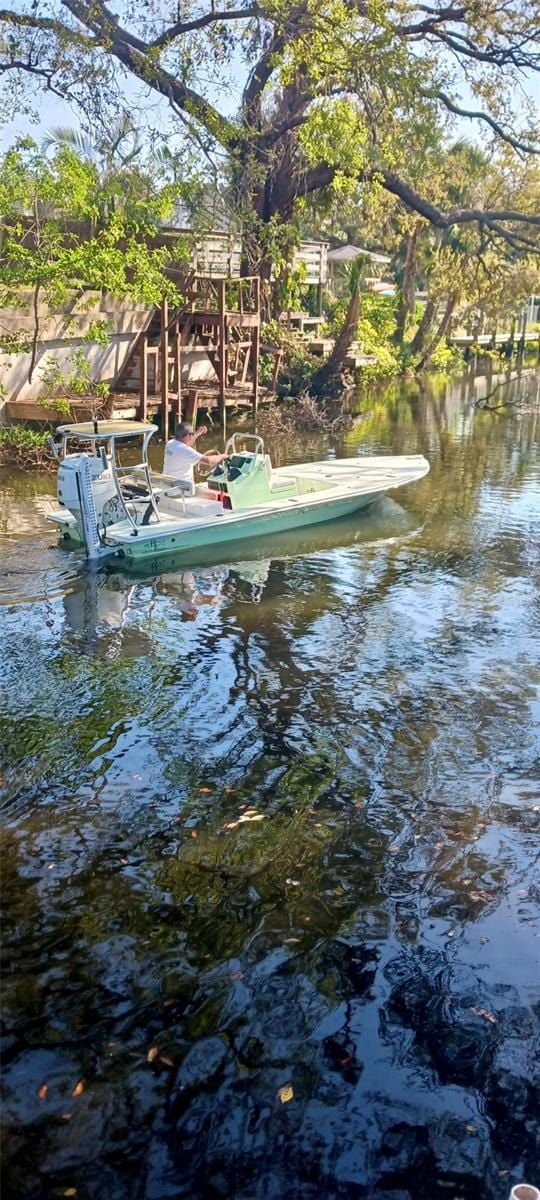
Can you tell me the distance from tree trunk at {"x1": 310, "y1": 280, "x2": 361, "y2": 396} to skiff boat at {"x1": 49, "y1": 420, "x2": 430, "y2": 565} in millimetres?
16062

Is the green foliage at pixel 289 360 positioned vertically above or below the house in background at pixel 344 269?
below

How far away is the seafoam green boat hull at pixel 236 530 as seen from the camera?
46.0ft

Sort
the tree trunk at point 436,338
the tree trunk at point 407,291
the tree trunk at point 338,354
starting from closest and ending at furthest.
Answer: the tree trunk at point 338,354
the tree trunk at point 436,338
the tree trunk at point 407,291

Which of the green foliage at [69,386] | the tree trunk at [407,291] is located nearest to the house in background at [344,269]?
the tree trunk at [407,291]

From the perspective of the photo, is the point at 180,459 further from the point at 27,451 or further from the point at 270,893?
the point at 270,893

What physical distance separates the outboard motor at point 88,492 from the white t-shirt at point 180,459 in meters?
1.34

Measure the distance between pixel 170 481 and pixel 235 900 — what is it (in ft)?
30.7

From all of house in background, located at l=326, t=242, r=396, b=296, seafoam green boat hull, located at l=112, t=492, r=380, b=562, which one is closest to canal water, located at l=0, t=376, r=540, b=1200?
seafoam green boat hull, located at l=112, t=492, r=380, b=562

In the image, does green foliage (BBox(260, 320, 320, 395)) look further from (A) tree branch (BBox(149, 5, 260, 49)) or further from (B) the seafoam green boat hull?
(B) the seafoam green boat hull

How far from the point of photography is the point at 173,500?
1473 centimetres

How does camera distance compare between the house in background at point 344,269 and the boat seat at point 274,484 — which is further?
the house in background at point 344,269

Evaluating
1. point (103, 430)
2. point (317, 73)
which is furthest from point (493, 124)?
point (103, 430)

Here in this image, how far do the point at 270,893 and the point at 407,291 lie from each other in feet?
145

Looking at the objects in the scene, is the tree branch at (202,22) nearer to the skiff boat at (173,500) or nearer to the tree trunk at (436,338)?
the skiff boat at (173,500)
